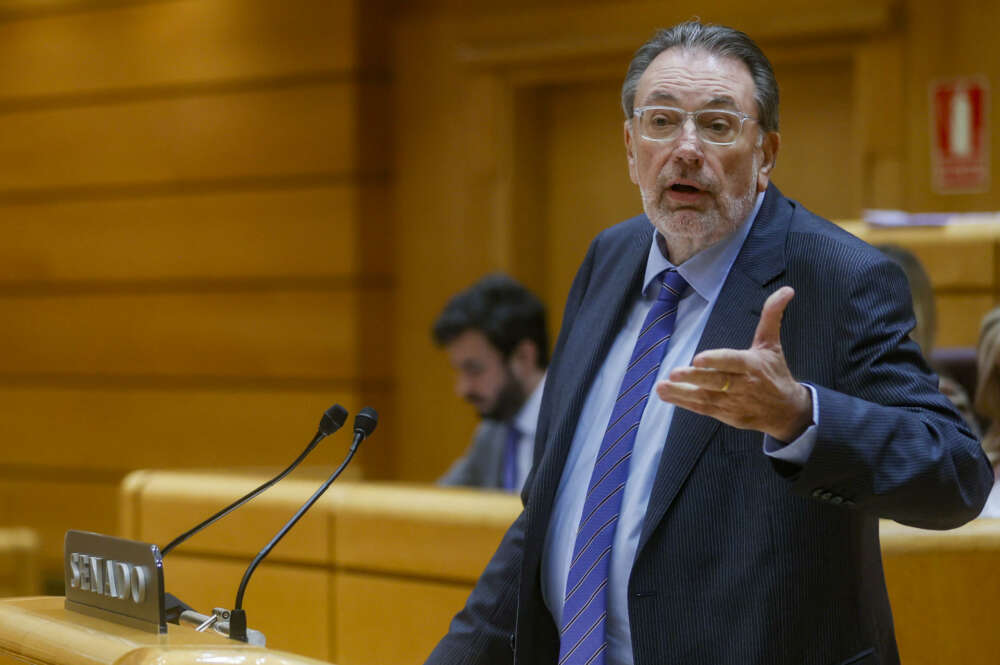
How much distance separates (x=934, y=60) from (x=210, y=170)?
3.17 meters

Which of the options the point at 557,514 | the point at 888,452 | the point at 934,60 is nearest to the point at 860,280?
the point at 888,452

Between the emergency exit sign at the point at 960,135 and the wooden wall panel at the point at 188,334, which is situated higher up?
the emergency exit sign at the point at 960,135

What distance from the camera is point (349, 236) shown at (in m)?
5.42

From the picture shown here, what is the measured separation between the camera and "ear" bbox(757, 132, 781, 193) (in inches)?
63.7

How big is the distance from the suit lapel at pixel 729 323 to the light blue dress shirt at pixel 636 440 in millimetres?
32

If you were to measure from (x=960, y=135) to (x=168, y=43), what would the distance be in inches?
140

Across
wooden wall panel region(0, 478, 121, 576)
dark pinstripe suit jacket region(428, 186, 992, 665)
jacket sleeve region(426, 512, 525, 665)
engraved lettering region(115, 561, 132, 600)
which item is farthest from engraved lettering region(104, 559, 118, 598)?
wooden wall panel region(0, 478, 121, 576)

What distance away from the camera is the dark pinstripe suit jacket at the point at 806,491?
132cm

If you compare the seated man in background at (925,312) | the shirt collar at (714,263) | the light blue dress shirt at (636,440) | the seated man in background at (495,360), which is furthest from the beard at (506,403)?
the shirt collar at (714,263)

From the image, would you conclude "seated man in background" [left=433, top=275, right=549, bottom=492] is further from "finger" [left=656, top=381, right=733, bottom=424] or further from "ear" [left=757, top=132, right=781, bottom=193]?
"finger" [left=656, top=381, right=733, bottom=424]

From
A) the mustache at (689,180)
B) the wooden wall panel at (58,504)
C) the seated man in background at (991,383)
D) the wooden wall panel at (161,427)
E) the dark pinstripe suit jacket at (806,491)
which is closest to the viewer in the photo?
the dark pinstripe suit jacket at (806,491)

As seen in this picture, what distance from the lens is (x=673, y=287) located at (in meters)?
1.64

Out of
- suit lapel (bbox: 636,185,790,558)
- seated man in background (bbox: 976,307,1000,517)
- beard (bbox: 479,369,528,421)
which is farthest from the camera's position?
beard (bbox: 479,369,528,421)

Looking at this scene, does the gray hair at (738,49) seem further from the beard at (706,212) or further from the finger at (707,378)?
the finger at (707,378)
